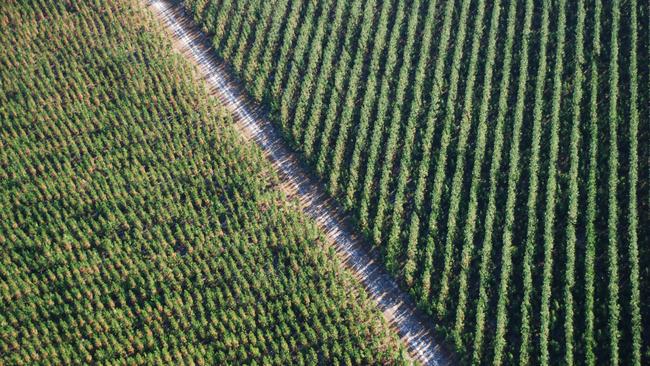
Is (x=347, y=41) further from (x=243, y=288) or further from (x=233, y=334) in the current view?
(x=233, y=334)

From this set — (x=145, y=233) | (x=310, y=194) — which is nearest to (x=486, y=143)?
(x=310, y=194)

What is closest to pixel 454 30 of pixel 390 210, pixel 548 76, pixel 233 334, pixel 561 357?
pixel 548 76

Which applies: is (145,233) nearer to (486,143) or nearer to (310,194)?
(310,194)

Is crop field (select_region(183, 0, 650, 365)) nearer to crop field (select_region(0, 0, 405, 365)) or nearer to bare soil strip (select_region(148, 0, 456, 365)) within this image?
bare soil strip (select_region(148, 0, 456, 365))

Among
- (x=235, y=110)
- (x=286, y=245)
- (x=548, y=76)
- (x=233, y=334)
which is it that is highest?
(x=548, y=76)

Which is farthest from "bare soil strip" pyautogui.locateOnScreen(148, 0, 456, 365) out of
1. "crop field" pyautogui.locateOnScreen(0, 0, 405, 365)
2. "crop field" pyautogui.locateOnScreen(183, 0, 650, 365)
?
"crop field" pyautogui.locateOnScreen(0, 0, 405, 365)

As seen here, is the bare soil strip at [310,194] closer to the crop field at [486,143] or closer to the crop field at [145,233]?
the crop field at [486,143]

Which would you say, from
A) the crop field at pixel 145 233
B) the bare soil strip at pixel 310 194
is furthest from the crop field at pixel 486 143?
the crop field at pixel 145 233
